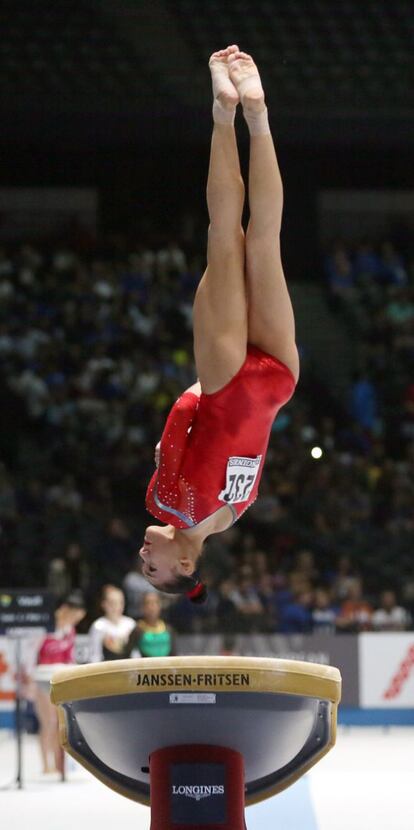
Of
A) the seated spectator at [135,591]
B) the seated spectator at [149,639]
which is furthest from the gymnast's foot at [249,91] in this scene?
the seated spectator at [135,591]

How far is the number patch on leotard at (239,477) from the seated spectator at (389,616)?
23.8 ft

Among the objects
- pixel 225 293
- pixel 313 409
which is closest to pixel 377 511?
pixel 313 409

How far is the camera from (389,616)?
11.5 meters

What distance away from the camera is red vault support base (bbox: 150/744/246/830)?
9.78ft

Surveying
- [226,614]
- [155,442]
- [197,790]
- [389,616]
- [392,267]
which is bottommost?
[389,616]

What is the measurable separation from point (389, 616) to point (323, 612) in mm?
675

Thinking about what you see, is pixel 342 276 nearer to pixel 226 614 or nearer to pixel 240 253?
pixel 226 614

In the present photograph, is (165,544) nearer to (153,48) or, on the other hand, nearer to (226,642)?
(226,642)

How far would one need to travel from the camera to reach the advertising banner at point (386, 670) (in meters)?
11.0

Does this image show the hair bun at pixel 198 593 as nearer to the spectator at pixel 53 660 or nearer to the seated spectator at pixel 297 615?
the spectator at pixel 53 660

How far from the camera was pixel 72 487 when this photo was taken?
43.0ft

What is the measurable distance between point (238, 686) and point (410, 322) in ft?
40.7

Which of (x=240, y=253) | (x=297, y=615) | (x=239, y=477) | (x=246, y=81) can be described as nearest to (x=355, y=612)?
(x=297, y=615)

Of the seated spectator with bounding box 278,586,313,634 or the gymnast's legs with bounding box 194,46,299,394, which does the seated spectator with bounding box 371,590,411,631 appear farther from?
the gymnast's legs with bounding box 194,46,299,394
